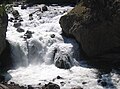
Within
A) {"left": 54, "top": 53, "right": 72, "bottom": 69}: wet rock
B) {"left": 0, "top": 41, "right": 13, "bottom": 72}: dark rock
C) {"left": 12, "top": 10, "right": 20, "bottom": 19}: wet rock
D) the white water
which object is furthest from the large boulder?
{"left": 12, "top": 10, "right": 20, "bottom": 19}: wet rock

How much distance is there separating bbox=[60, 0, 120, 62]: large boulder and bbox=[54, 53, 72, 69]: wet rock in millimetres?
1929

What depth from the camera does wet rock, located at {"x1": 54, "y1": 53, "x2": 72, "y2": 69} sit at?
108ft

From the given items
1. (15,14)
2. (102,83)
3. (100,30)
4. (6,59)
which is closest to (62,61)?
(100,30)

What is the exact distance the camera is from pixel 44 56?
34906mm

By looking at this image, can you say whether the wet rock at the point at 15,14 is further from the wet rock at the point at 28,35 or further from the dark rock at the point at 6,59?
the dark rock at the point at 6,59

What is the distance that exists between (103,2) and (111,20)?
1750 millimetres

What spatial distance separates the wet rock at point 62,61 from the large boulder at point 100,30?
193 cm

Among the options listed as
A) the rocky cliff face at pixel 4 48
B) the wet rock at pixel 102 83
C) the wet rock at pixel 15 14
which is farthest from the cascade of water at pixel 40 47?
the wet rock at pixel 15 14

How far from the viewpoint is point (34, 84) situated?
29484 mm

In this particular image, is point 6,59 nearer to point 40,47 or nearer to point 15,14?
point 40,47

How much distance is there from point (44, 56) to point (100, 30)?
5664 millimetres

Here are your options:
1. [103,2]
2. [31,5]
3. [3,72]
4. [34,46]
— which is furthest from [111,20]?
[31,5]

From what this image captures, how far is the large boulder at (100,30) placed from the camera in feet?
109

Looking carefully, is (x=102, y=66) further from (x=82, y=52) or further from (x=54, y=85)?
(x=54, y=85)
